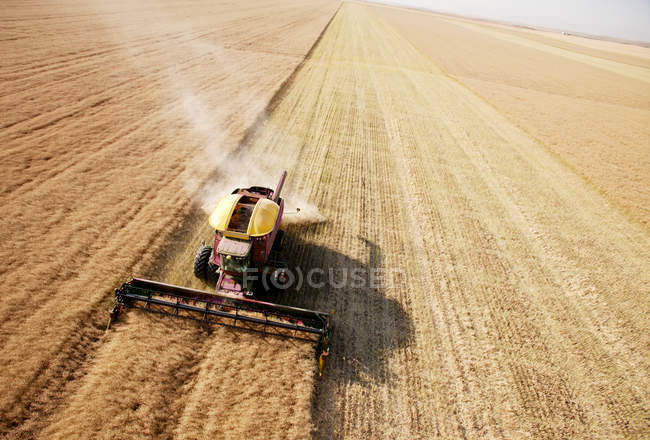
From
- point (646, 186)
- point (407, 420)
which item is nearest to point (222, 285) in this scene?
point (407, 420)

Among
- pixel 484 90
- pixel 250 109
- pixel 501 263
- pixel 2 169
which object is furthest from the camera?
pixel 484 90

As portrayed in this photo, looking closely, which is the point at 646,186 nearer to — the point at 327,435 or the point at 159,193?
the point at 327,435

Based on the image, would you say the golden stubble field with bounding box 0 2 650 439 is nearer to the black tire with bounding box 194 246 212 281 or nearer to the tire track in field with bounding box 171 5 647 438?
the tire track in field with bounding box 171 5 647 438

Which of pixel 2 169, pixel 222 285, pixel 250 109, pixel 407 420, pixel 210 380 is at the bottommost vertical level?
pixel 407 420

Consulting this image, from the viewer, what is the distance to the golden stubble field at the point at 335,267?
16.2ft

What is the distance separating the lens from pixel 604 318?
7.17 m

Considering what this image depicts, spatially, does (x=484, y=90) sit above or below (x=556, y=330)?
above

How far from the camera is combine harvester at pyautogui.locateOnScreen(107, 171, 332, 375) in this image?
5688 millimetres

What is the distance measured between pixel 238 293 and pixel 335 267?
2400 millimetres

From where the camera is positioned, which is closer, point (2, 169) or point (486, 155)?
point (2, 169)

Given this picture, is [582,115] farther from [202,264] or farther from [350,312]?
[202,264]

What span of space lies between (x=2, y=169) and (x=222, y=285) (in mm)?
8065

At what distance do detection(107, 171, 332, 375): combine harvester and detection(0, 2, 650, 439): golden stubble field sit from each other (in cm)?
31

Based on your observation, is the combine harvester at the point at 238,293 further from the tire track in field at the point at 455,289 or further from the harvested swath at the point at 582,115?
the harvested swath at the point at 582,115
